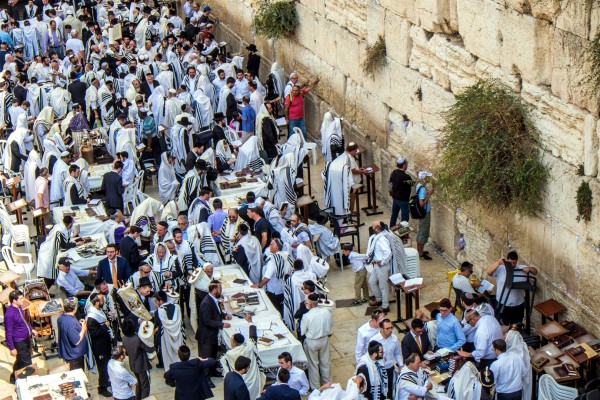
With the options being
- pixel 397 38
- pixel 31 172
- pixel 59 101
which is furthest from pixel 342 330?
pixel 59 101

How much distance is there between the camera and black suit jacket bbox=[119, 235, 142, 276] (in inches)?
695

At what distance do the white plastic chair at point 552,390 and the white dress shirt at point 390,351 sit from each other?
1.72 m

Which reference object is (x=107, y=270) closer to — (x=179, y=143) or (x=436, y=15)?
(x=179, y=143)

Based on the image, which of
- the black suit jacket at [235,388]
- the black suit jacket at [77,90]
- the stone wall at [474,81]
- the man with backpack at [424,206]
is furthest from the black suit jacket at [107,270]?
the black suit jacket at [77,90]

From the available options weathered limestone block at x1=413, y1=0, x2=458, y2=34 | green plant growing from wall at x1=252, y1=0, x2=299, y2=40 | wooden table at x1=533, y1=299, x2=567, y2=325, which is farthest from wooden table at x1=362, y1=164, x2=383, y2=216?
green plant growing from wall at x1=252, y1=0, x2=299, y2=40

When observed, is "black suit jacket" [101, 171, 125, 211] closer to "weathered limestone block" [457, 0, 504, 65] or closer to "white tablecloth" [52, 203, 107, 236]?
"white tablecloth" [52, 203, 107, 236]

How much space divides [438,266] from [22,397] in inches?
287

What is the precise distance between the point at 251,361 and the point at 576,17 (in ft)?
19.3

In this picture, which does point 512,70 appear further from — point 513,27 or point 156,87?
point 156,87

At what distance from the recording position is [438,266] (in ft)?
61.3

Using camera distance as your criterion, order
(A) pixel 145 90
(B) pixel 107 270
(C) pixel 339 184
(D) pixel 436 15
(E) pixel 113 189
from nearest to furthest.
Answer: (B) pixel 107 270 < (D) pixel 436 15 < (C) pixel 339 184 < (E) pixel 113 189 < (A) pixel 145 90

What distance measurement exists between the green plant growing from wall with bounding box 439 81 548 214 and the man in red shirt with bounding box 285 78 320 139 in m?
7.46

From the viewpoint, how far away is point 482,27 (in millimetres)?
16969

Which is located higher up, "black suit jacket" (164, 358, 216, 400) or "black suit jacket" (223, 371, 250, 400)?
"black suit jacket" (223, 371, 250, 400)
